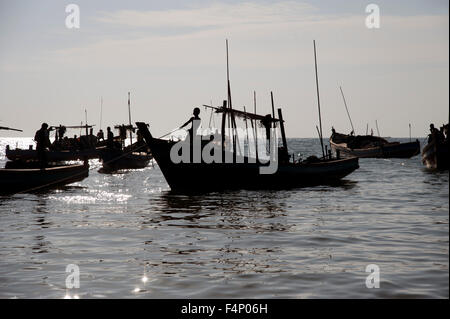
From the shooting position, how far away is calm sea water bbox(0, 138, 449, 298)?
24.6 feet

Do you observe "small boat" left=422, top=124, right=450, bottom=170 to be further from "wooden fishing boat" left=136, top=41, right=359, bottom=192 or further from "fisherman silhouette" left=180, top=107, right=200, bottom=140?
"fisherman silhouette" left=180, top=107, right=200, bottom=140

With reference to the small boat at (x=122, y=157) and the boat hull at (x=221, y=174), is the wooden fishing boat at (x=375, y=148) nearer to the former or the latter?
the small boat at (x=122, y=157)

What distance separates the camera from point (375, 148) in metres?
55.5

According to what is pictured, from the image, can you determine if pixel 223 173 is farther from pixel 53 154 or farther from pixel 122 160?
pixel 53 154

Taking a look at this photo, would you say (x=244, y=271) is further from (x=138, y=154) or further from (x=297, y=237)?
(x=138, y=154)

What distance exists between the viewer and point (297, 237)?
1170 centimetres

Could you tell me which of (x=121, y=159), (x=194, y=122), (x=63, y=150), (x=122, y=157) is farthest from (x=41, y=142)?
(x=63, y=150)

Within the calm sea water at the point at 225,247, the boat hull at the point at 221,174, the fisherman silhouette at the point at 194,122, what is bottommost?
the calm sea water at the point at 225,247

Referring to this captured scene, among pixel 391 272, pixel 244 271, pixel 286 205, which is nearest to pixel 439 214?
pixel 286 205

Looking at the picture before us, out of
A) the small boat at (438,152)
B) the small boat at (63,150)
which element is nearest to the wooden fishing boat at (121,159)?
the small boat at (63,150)

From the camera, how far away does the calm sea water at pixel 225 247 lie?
7.50 meters

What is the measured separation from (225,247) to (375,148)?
47.6 m

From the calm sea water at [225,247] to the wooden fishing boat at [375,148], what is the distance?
3650cm
